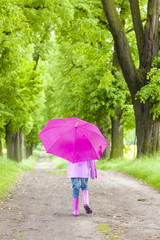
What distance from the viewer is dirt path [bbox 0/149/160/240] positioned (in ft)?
16.9

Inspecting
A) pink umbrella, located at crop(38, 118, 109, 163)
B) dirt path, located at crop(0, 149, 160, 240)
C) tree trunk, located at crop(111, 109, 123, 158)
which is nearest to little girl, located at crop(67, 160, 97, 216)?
dirt path, located at crop(0, 149, 160, 240)

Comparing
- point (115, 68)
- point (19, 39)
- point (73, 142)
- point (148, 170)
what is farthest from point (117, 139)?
point (73, 142)

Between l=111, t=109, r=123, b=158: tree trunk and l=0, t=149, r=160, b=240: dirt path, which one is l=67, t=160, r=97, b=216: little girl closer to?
l=0, t=149, r=160, b=240: dirt path

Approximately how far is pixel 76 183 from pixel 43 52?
69.0 ft

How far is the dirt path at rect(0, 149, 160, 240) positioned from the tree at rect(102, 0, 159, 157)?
497 cm

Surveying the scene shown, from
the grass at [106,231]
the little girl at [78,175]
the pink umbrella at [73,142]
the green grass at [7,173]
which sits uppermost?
the pink umbrella at [73,142]

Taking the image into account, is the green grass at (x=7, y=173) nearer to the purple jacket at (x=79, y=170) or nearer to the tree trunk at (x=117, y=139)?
the purple jacket at (x=79, y=170)

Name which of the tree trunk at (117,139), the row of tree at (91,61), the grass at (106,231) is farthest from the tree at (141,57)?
the grass at (106,231)

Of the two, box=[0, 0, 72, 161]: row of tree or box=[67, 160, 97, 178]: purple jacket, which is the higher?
box=[0, 0, 72, 161]: row of tree

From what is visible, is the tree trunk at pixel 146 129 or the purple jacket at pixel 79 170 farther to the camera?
the tree trunk at pixel 146 129

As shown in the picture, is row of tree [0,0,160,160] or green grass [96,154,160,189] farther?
row of tree [0,0,160,160]

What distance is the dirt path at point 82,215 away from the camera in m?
5.14

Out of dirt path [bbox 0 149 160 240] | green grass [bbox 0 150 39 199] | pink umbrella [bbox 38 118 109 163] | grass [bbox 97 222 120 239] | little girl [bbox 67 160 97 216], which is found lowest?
dirt path [bbox 0 149 160 240]

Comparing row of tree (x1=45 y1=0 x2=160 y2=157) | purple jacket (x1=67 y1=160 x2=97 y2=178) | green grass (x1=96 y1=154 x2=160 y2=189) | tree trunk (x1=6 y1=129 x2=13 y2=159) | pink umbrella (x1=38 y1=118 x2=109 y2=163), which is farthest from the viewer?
tree trunk (x1=6 y1=129 x2=13 y2=159)
